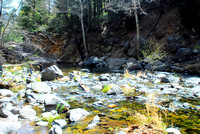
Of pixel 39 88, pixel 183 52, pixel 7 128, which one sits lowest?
pixel 39 88

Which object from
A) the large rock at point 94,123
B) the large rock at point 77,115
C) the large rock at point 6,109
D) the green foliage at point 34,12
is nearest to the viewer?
the large rock at point 94,123

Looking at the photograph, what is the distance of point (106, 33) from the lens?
21375 millimetres

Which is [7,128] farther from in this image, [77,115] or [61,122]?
[77,115]

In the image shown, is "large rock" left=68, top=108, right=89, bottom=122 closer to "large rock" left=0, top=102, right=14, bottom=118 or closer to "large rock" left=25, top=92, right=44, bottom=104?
"large rock" left=0, top=102, right=14, bottom=118

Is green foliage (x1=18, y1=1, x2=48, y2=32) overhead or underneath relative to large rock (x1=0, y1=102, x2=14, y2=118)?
overhead

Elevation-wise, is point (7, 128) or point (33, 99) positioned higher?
point (7, 128)

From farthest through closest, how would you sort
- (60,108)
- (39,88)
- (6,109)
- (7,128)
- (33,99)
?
(39,88) < (33,99) < (60,108) < (6,109) < (7,128)

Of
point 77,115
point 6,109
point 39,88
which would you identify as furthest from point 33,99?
point 77,115

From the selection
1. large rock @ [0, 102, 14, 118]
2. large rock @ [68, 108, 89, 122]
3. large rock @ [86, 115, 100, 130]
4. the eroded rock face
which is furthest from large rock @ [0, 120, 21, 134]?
the eroded rock face

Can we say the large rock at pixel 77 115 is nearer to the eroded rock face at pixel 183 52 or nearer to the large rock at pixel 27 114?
the large rock at pixel 27 114

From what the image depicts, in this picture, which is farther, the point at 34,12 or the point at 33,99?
the point at 34,12

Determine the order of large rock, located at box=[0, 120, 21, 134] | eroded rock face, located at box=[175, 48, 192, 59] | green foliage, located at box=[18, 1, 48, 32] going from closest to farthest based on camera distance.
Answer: large rock, located at box=[0, 120, 21, 134], green foliage, located at box=[18, 1, 48, 32], eroded rock face, located at box=[175, 48, 192, 59]

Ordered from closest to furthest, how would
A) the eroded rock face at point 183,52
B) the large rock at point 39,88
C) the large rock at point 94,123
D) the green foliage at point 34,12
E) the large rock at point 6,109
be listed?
the large rock at point 94,123 → the large rock at point 6,109 → the green foliage at point 34,12 → the large rock at point 39,88 → the eroded rock face at point 183,52

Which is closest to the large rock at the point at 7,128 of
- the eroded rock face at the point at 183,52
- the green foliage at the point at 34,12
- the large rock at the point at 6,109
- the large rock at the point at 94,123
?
the large rock at the point at 6,109
